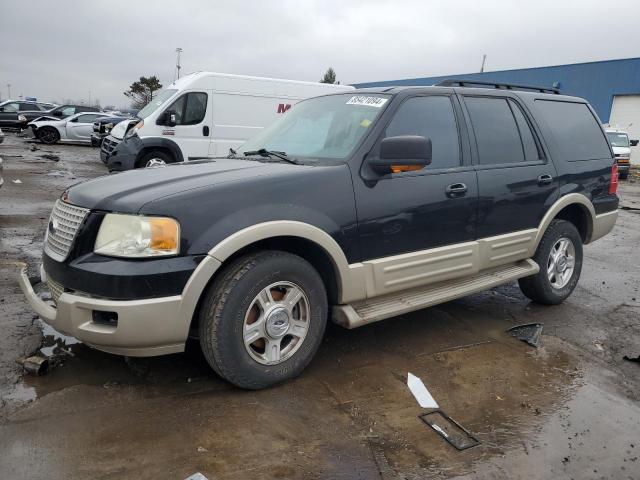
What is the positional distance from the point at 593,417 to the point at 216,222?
2.51 m

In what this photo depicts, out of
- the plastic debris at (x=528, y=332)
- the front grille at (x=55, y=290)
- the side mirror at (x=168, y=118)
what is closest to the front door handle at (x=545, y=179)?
the plastic debris at (x=528, y=332)

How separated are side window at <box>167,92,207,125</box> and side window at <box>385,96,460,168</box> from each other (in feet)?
26.6

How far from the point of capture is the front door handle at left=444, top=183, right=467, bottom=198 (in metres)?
3.81

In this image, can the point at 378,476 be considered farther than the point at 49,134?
No

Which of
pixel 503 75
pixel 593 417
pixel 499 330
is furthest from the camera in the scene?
pixel 503 75

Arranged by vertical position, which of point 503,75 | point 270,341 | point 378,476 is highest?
point 503,75

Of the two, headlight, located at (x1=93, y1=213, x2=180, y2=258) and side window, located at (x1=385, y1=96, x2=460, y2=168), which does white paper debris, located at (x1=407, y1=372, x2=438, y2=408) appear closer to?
side window, located at (x1=385, y1=96, x2=460, y2=168)

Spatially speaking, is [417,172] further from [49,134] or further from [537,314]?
[49,134]

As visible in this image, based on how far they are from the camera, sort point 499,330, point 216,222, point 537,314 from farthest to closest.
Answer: point 537,314
point 499,330
point 216,222

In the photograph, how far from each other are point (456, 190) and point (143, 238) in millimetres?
2260

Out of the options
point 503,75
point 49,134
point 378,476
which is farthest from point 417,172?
point 503,75

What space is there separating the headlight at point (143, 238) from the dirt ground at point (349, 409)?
0.89 meters

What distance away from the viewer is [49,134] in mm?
21562

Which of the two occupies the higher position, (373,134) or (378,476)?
(373,134)
